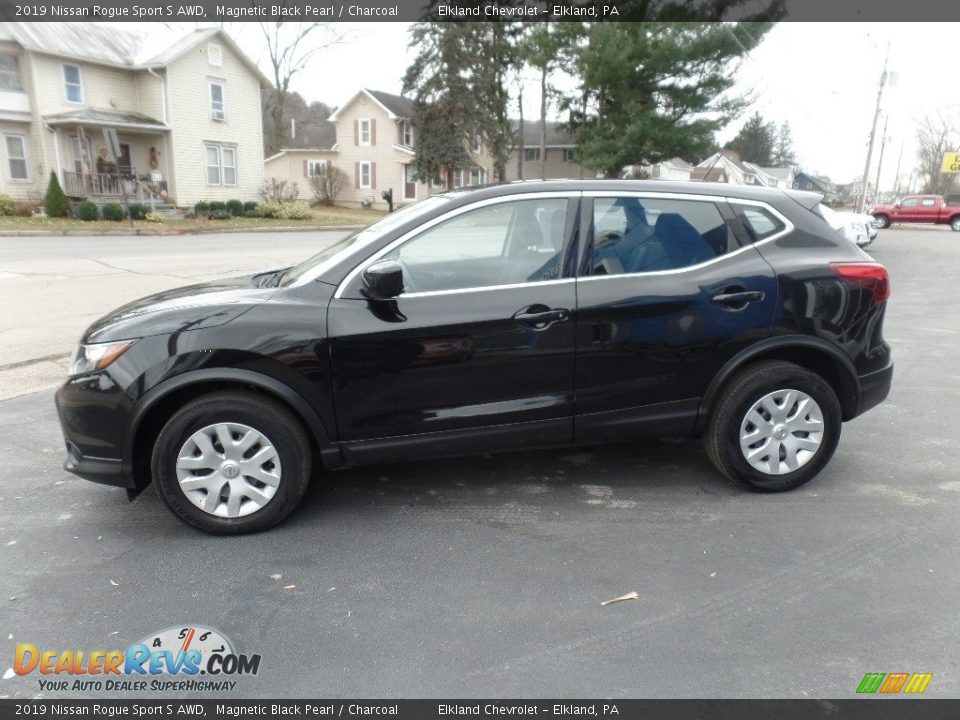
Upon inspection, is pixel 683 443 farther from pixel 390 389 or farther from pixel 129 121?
pixel 129 121

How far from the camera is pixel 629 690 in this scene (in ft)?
8.40

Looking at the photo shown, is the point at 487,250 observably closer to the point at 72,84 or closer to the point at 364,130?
the point at 72,84

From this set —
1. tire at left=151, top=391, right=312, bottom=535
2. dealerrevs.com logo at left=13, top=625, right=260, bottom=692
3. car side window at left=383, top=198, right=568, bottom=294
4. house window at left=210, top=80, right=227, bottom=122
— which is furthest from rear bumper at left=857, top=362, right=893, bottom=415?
house window at left=210, top=80, right=227, bottom=122

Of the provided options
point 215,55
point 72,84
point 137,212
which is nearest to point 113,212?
point 137,212

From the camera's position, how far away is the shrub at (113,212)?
24.5 metres

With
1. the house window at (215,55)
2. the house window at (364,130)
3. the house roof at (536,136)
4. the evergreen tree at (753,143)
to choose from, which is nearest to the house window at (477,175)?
the house window at (364,130)

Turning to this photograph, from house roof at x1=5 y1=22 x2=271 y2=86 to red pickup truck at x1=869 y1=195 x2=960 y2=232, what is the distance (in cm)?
3135

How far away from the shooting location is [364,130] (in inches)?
1751

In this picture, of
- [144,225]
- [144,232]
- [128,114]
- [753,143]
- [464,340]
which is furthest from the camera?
[753,143]

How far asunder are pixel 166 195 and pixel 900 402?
29113mm

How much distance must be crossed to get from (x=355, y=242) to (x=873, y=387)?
318cm

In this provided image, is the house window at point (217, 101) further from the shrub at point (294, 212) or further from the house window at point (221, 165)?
the shrub at point (294, 212)

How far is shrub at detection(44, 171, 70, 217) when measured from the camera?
2484 centimetres
